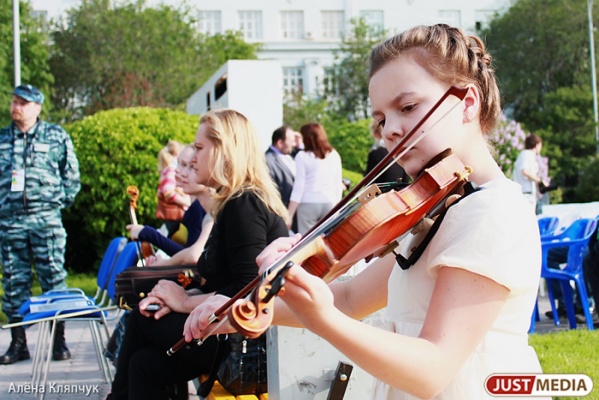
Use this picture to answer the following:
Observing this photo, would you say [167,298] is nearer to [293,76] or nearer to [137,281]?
[137,281]

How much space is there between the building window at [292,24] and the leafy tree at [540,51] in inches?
695

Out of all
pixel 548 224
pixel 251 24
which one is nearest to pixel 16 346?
pixel 548 224

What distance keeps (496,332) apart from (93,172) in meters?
10.8

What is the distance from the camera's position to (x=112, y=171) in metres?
11.9

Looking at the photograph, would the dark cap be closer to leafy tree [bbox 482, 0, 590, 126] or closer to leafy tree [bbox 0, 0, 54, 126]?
leafy tree [bbox 0, 0, 54, 126]

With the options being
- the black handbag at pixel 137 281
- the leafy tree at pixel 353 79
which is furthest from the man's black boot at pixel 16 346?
the leafy tree at pixel 353 79

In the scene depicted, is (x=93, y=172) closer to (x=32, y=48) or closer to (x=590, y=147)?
(x=32, y=48)

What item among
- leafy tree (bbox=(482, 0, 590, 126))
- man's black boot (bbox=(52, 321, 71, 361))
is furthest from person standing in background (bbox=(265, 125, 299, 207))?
leafy tree (bbox=(482, 0, 590, 126))

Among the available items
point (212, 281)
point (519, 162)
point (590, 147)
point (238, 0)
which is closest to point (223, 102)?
point (519, 162)

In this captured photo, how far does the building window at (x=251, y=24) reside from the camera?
55344 mm

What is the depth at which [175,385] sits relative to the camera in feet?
12.1

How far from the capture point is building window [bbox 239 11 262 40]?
55.3 meters

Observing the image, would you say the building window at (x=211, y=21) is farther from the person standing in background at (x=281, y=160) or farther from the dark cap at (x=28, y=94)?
the dark cap at (x=28, y=94)

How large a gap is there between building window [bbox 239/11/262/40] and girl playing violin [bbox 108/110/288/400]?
2057 inches
